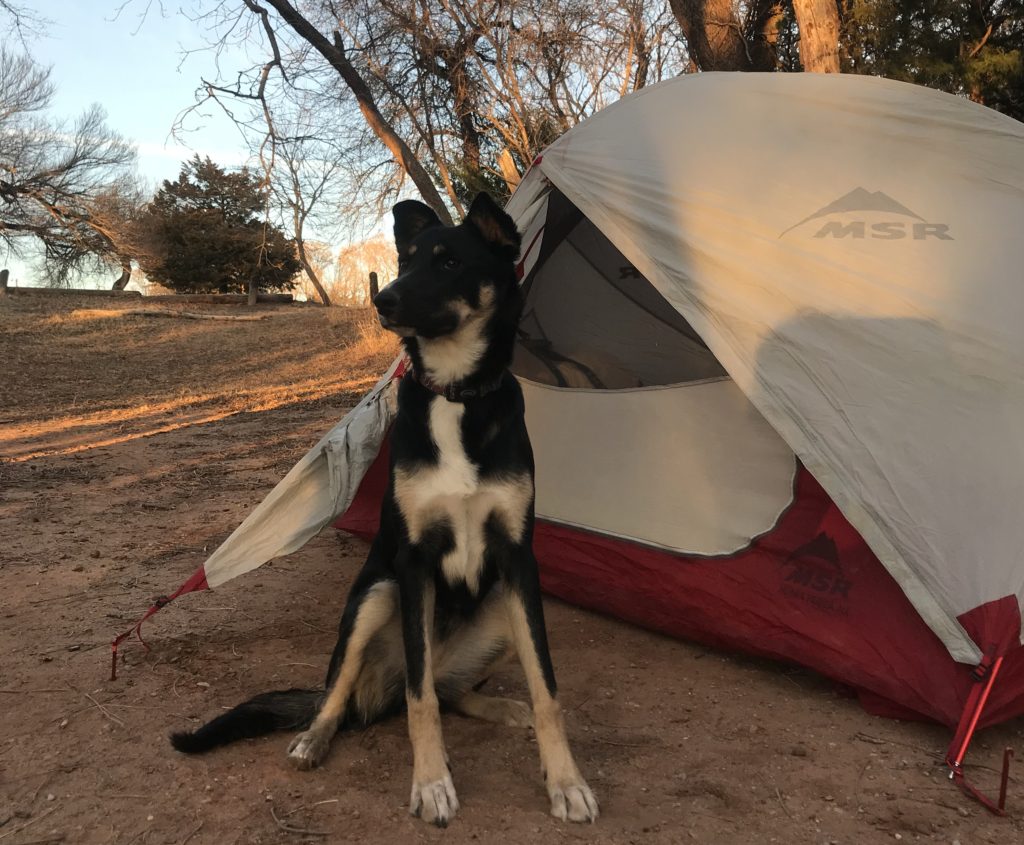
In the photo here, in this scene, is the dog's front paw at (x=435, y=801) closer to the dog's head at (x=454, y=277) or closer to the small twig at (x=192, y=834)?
the small twig at (x=192, y=834)

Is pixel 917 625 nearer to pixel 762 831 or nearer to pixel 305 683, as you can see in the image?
pixel 762 831

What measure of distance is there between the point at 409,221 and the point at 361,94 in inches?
305

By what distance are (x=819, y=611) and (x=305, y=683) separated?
6.36ft

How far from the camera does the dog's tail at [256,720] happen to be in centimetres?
248

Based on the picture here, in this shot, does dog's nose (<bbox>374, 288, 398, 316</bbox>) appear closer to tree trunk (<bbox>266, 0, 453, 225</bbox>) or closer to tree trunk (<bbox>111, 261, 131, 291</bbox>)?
tree trunk (<bbox>266, 0, 453, 225</bbox>)

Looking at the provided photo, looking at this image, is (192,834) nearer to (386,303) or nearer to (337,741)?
(337,741)

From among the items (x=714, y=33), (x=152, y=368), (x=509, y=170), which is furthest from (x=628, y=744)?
(x=152, y=368)

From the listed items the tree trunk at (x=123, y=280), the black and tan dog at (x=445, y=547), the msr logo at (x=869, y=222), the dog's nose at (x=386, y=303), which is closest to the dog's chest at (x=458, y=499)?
the black and tan dog at (x=445, y=547)

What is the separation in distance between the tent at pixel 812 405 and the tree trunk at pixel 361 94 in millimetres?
6198

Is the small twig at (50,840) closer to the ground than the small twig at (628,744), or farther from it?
farther from it

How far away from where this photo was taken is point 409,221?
289 cm

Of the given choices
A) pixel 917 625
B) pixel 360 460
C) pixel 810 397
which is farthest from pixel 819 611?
pixel 360 460

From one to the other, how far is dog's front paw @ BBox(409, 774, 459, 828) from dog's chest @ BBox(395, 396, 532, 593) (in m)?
0.59

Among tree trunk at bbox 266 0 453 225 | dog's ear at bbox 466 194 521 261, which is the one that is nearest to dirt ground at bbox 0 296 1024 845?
dog's ear at bbox 466 194 521 261
